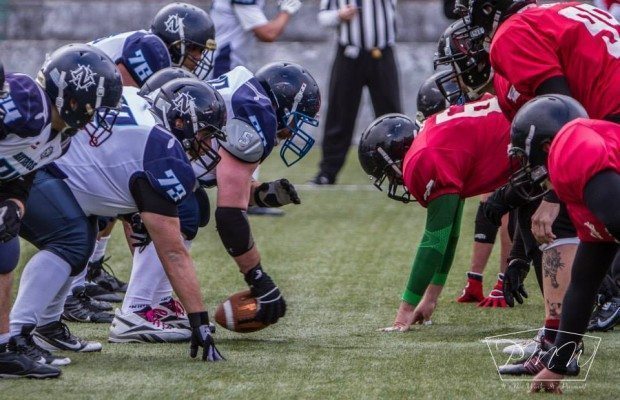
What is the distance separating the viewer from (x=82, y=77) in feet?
15.4

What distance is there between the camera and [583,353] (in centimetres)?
505

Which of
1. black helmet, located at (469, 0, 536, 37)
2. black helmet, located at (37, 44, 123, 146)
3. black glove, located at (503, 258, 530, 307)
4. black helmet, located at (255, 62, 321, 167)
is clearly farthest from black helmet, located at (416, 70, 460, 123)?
black helmet, located at (37, 44, 123, 146)

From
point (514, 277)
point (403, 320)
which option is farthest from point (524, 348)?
point (403, 320)

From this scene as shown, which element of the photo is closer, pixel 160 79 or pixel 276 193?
pixel 160 79

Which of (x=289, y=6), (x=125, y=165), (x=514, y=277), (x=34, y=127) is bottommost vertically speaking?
(x=514, y=277)

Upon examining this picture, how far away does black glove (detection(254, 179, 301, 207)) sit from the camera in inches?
234

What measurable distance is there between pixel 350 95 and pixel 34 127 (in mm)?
7154

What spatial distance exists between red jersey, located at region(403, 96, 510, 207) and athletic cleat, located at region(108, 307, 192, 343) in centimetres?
126

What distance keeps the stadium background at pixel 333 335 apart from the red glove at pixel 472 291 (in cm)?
11

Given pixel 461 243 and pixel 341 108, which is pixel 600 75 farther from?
pixel 341 108

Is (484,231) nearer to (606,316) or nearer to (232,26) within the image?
(606,316)

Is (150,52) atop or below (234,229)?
atop

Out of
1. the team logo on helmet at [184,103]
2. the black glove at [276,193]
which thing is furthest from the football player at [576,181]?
the black glove at [276,193]

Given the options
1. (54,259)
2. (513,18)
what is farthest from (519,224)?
(54,259)
